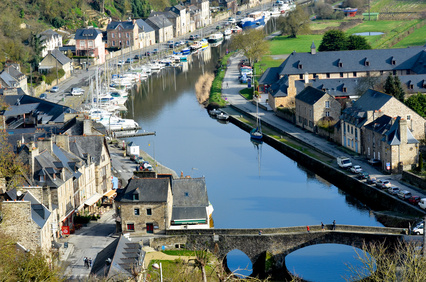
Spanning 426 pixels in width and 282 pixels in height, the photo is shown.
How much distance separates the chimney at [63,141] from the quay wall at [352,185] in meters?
21.4

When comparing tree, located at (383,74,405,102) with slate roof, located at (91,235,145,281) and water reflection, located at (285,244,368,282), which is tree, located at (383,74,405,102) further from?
slate roof, located at (91,235,145,281)

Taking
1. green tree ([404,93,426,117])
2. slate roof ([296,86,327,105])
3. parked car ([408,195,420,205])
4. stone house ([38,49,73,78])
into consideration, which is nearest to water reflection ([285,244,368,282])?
parked car ([408,195,420,205])

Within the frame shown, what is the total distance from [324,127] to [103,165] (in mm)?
25788

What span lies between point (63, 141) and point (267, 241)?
16.9 metres

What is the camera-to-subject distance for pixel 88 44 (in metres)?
121

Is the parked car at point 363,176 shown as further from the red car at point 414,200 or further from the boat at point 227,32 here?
→ the boat at point 227,32

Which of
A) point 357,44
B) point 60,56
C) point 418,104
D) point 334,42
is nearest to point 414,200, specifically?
point 418,104

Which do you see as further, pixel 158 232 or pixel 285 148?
pixel 285 148

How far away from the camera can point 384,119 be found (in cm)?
6825

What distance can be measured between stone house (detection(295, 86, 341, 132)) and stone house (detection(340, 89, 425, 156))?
639 centimetres

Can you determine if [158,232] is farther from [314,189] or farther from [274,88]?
[274,88]

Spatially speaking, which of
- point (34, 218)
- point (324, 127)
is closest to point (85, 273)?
point (34, 218)

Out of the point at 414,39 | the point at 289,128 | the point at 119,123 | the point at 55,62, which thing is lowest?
the point at 289,128

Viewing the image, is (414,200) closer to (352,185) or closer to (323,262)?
(352,185)
